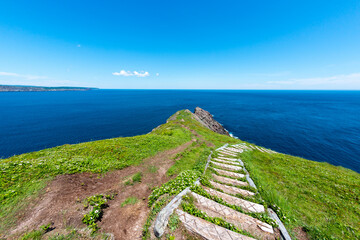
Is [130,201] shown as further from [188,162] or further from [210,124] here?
[210,124]

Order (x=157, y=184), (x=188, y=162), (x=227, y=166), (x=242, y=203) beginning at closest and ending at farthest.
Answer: (x=242, y=203), (x=157, y=184), (x=227, y=166), (x=188, y=162)

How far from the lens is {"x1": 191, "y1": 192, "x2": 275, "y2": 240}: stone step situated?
6004mm

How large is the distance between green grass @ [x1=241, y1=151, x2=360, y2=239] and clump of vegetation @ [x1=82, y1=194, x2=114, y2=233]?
33.0ft

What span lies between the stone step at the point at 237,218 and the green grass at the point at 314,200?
68.6 inches

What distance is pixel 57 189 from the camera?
922 centimetres

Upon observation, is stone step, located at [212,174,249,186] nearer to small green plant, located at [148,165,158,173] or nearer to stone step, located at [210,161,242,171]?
stone step, located at [210,161,242,171]

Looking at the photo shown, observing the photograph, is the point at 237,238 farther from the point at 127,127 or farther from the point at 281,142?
the point at 127,127

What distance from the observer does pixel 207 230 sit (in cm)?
586

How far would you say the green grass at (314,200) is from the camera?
6973 millimetres

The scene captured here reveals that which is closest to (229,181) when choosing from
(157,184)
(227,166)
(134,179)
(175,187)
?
(227,166)

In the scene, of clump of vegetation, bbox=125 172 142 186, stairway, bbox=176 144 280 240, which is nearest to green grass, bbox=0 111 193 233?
clump of vegetation, bbox=125 172 142 186

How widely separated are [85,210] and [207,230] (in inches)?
286

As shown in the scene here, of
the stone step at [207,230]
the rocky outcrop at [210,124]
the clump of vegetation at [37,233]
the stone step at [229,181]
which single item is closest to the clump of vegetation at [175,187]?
the stone step at [229,181]

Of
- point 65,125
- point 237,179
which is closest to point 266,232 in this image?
point 237,179
